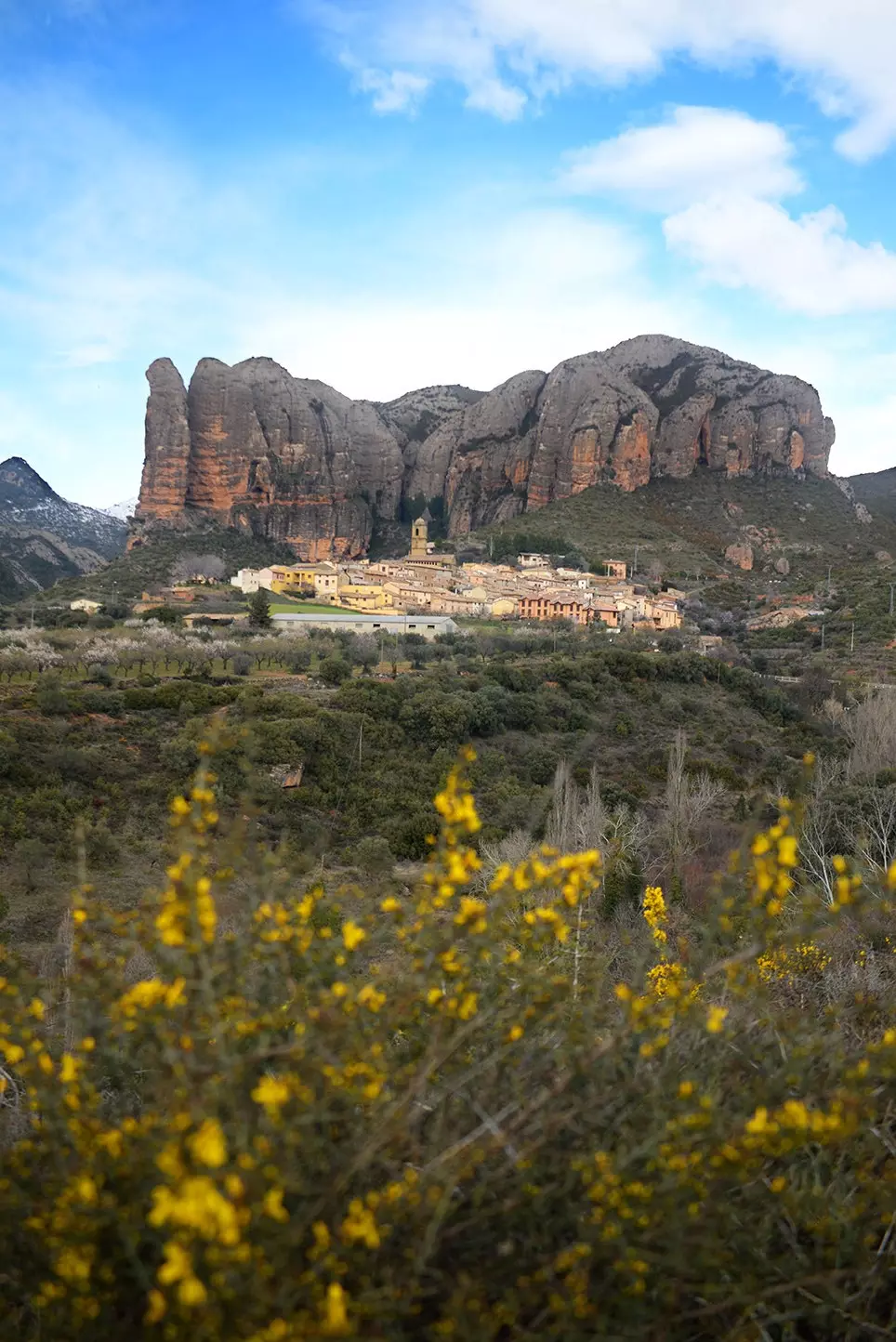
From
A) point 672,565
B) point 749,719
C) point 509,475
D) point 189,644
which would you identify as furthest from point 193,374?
point 749,719

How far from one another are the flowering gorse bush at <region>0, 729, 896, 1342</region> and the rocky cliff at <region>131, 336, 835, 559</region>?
87.8 m

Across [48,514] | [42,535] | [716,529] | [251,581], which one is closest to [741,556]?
Result: [716,529]

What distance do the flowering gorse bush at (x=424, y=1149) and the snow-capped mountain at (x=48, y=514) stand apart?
114 meters

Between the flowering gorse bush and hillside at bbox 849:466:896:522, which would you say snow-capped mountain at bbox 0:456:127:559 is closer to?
hillside at bbox 849:466:896:522

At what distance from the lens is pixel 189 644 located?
33.2 meters

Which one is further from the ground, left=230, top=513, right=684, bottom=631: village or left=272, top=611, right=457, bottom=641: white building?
left=230, top=513, right=684, bottom=631: village

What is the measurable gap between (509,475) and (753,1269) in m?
106

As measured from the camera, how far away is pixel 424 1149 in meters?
2.20

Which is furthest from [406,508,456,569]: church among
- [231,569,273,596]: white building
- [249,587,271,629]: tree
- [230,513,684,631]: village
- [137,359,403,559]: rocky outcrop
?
[249,587,271,629]: tree

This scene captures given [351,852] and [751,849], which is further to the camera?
[351,852]

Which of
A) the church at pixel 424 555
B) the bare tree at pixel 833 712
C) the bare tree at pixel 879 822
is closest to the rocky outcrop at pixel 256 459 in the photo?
the church at pixel 424 555

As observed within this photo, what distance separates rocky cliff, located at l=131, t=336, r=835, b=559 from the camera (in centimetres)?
9162

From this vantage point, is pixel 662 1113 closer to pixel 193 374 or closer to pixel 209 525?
pixel 209 525

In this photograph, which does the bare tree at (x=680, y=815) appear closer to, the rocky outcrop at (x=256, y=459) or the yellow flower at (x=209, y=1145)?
the yellow flower at (x=209, y=1145)
